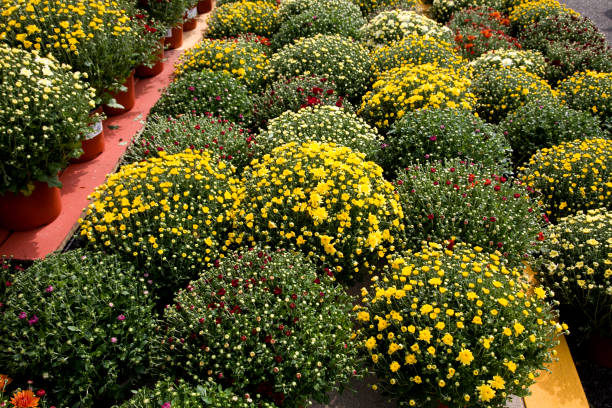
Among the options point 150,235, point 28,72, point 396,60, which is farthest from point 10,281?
point 396,60

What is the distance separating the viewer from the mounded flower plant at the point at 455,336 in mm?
3213

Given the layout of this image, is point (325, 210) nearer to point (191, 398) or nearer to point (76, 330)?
point (191, 398)

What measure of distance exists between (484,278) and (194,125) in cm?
343

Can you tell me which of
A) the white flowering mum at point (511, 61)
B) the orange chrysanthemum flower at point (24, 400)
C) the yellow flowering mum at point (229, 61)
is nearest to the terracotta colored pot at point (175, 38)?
the yellow flowering mum at point (229, 61)

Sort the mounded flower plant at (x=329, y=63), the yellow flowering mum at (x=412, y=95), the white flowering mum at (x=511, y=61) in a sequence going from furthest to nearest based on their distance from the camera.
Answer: the white flowering mum at (x=511, y=61)
the mounded flower plant at (x=329, y=63)
the yellow flowering mum at (x=412, y=95)

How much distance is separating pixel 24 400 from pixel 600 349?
14.4ft

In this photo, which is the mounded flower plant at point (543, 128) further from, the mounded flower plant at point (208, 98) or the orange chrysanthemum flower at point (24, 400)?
the orange chrysanthemum flower at point (24, 400)

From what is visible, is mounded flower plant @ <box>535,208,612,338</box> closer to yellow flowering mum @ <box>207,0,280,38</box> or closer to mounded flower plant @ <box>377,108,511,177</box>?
mounded flower plant @ <box>377,108,511,177</box>

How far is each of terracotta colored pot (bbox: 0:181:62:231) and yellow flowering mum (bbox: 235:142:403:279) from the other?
5.59ft

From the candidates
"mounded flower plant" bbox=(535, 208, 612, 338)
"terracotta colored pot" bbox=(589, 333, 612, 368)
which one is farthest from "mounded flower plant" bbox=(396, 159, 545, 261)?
"terracotta colored pot" bbox=(589, 333, 612, 368)

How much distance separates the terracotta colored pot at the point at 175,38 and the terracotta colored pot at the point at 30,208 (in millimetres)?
4261

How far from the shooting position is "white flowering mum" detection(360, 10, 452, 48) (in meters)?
7.96

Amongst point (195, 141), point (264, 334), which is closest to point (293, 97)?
point (195, 141)

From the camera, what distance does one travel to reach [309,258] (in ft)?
13.0
